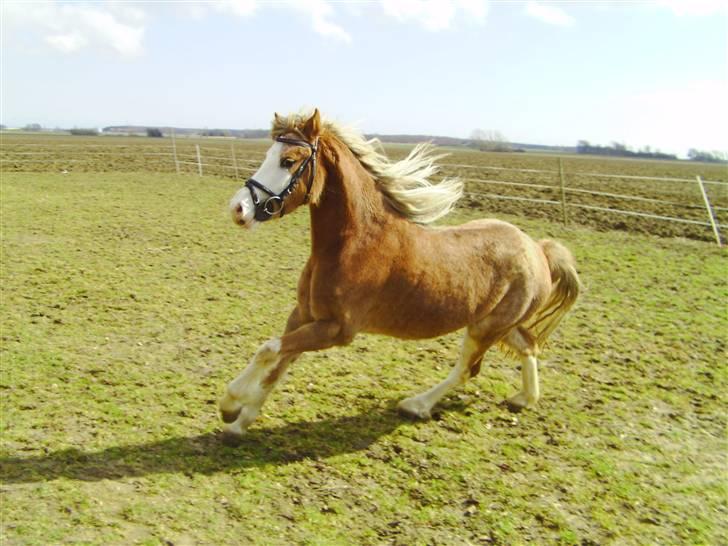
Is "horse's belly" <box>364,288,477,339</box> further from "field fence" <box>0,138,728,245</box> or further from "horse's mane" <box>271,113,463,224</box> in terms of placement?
"field fence" <box>0,138,728,245</box>

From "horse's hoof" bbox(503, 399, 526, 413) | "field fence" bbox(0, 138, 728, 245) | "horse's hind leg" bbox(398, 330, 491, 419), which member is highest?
"field fence" bbox(0, 138, 728, 245)

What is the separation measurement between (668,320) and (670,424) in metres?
2.54

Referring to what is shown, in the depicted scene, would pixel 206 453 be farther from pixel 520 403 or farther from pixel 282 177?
pixel 520 403

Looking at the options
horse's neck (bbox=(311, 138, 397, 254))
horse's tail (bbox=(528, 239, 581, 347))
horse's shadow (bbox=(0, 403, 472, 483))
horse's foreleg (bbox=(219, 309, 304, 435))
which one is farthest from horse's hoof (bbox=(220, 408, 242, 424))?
horse's tail (bbox=(528, 239, 581, 347))

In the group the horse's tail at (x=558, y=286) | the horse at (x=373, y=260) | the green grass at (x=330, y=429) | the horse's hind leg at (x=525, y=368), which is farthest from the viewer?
the horse's tail at (x=558, y=286)

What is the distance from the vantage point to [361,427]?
429 cm

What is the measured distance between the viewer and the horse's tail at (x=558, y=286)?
485 centimetres

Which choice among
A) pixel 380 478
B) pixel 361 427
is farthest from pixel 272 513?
pixel 361 427

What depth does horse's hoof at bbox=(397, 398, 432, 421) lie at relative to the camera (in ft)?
14.6

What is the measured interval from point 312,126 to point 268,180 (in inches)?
17.2

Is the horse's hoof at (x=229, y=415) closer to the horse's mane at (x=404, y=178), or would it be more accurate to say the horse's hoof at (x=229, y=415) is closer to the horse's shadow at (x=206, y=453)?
the horse's shadow at (x=206, y=453)

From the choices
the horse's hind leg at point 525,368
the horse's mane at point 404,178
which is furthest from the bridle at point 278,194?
the horse's hind leg at point 525,368

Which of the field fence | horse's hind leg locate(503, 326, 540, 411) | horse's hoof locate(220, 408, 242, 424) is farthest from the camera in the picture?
the field fence

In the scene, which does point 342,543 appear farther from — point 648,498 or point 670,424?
point 670,424
